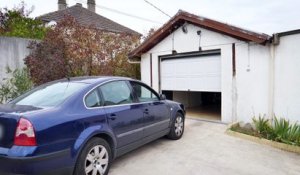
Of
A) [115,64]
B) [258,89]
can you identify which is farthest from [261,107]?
[115,64]

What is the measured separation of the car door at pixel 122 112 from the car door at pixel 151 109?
201mm

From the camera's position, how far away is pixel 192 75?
29.8ft

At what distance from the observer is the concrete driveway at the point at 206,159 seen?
456cm

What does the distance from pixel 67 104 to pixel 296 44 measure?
18.9ft

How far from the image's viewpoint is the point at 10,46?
945 cm

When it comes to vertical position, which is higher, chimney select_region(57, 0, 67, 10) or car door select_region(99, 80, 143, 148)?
chimney select_region(57, 0, 67, 10)

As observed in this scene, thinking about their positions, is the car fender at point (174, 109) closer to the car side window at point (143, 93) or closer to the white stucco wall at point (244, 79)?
the car side window at point (143, 93)

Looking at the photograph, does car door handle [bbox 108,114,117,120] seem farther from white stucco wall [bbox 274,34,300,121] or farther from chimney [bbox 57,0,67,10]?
chimney [bbox 57,0,67,10]

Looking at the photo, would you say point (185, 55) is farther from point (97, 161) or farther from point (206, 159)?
point (97, 161)

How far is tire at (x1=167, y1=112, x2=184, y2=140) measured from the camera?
20.4 ft

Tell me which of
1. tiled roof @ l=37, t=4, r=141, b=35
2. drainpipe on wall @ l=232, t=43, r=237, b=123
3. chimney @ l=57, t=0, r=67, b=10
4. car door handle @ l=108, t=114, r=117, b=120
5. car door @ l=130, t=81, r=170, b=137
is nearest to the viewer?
car door handle @ l=108, t=114, r=117, b=120

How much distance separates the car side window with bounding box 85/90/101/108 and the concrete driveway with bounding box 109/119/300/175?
1257 mm

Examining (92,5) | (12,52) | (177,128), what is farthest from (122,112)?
(92,5)

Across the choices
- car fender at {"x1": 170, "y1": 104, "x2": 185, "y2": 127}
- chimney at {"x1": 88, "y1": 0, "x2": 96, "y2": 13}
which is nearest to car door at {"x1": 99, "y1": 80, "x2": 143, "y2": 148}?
car fender at {"x1": 170, "y1": 104, "x2": 185, "y2": 127}
